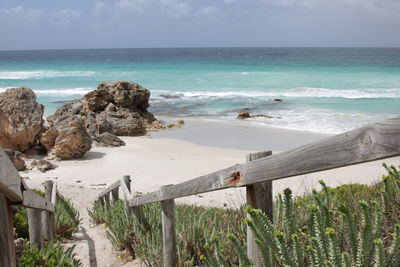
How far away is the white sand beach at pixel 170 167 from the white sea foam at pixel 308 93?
14.8 meters

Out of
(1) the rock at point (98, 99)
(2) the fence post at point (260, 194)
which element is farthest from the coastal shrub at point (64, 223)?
(1) the rock at point (98, 99)

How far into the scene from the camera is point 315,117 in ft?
82.6

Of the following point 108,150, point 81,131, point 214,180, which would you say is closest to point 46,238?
point 214,180

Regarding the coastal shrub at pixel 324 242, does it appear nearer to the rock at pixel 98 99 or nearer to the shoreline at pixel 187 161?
the shoreline at pixel 187 161

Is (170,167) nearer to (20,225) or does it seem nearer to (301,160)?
(20,225)

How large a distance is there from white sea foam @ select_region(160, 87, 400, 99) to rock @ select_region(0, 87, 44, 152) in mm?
21777

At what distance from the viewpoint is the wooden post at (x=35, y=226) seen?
184 inches

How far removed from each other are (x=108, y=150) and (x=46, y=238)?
37.0 feet

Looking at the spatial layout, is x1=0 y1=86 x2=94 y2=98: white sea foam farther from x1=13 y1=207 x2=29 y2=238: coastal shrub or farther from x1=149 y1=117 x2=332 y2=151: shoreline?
x1=13 y1=207 x2=29 y2=238: coastal shrub

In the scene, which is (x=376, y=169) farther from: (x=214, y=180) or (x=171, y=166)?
(x=214, y=180)

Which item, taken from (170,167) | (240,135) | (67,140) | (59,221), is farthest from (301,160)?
(240,135)

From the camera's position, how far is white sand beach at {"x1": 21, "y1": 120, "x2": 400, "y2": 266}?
1027 cm

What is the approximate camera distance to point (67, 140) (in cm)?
1506

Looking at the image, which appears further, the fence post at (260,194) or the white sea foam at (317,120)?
the white sea foam at (317,120)
